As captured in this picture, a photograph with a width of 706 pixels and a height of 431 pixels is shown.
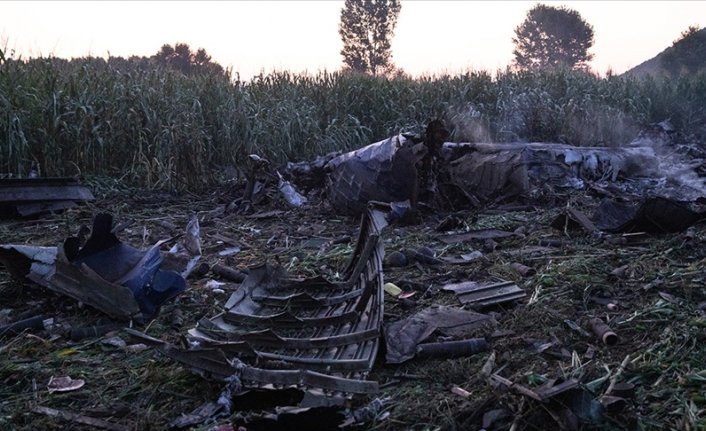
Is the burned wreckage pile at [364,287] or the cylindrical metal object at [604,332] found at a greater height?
the burned wreckage pile at [364,287]

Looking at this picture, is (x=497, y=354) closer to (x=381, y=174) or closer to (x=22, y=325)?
(x=22, y=325)

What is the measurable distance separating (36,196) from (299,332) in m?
5.20

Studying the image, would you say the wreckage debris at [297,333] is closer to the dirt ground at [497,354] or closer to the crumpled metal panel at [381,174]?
the dirt ground at [497,354]

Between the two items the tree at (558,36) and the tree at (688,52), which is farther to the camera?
the tree at (558,36)

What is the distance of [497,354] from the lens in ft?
9.46

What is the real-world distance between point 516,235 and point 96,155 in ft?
21.5

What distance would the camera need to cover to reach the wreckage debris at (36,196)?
22.0 ft

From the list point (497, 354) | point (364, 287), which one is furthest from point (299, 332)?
point (497, 354)

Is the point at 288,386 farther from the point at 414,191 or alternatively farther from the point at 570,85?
the point at 570,85

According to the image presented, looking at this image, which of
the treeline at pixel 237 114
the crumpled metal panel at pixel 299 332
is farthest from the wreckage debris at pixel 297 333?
the treeline at pixel 237 114

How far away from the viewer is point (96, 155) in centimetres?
884

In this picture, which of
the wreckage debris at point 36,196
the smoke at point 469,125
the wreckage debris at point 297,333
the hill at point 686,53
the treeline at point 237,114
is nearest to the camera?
the wreckage debris at point 297,333

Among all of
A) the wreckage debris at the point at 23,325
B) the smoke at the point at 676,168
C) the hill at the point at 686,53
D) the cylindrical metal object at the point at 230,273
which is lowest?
the smoke at the point at 676,168

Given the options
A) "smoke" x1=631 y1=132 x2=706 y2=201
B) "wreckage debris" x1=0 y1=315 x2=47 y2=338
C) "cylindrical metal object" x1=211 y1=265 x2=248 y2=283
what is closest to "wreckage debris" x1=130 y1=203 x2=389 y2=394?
"cylindrical metal object" x1=211 y1=265 x2=248 y2=283
